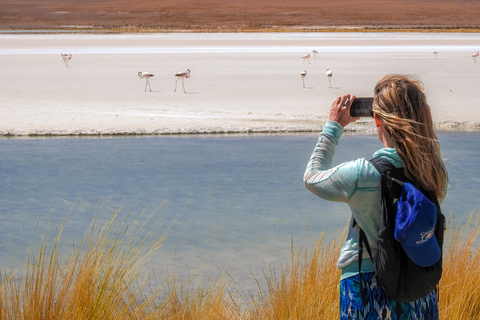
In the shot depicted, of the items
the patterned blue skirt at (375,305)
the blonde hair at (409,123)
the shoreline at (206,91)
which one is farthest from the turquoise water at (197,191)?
the blonde hair at (409,123)

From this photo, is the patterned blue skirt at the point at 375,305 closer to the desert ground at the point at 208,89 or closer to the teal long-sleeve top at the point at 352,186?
the teal long-sleeve top at the point at 352,186

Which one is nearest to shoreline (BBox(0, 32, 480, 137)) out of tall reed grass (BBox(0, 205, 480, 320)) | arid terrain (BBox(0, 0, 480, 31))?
tall reed grass (BBox(0, 205, 480, 320))

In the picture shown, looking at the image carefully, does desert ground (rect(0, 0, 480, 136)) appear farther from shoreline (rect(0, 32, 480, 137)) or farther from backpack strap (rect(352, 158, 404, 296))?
backpack strap (rect(352, 158, 404, 296))

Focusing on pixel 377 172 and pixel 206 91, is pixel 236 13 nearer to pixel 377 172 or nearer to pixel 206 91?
pixel 206 91

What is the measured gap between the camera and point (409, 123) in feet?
7.57

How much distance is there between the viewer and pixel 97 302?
130 inches

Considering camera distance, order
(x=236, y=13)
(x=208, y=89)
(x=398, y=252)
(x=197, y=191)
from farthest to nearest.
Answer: (x=236, y=13), (x=208, y=89), (x=197, y=191), (x=398, y=252)

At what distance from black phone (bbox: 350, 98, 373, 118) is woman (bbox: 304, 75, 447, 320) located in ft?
0.07

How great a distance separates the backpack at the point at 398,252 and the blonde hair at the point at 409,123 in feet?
0.17

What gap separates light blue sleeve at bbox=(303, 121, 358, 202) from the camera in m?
2.38

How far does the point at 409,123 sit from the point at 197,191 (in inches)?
252

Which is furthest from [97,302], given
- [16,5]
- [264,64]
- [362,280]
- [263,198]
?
[16,5]

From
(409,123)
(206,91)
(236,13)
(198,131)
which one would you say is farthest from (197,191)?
(236,13)

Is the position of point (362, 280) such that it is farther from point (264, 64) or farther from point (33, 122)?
point (264, 64)
